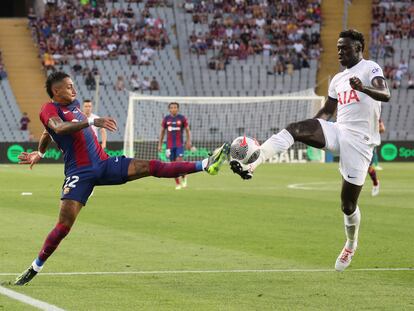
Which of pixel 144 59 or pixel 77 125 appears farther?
pixel 144 59

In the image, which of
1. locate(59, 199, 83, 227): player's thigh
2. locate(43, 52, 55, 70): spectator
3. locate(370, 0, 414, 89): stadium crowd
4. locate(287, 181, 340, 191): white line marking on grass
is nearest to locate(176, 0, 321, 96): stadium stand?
locate(370, 0, 414, 89): stadium crowd

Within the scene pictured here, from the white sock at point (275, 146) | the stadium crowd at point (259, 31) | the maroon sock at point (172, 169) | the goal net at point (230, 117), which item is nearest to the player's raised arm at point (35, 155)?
the maroon sock at point (172, 169)

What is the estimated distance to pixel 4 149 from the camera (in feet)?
141

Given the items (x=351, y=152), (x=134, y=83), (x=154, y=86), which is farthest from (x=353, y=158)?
(x=154, y=86)

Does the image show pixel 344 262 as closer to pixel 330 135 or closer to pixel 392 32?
pixel 330 135

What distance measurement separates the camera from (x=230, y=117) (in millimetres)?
47750

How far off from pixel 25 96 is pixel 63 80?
130 feet

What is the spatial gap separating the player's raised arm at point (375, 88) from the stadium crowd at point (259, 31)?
42.0m

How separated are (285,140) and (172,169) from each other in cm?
117

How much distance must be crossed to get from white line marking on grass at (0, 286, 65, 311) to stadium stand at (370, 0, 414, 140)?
4060cm

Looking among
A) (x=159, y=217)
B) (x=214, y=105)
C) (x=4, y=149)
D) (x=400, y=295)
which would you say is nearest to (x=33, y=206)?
(x=159, y=217)

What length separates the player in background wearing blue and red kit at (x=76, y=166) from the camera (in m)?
9.96

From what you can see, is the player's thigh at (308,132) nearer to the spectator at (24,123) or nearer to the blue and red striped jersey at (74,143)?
the blue and red striped jersey at (74,143)

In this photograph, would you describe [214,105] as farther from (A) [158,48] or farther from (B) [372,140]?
(B) [372,140]
